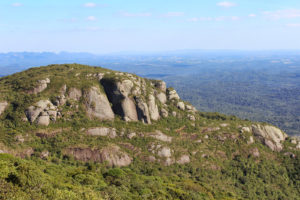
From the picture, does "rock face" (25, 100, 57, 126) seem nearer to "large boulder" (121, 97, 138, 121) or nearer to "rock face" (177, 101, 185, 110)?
"large boulder" (121, 97, 138, 121)

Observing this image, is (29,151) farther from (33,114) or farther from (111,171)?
(111,171)

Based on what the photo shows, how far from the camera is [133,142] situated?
223 feet

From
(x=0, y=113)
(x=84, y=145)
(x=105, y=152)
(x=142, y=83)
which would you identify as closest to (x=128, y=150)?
(x=105, y=152)

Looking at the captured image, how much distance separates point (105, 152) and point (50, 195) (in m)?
30.7

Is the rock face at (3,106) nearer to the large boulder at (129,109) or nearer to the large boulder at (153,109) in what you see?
the large boulder at (129,109)

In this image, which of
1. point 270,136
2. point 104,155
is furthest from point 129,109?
point 270,136

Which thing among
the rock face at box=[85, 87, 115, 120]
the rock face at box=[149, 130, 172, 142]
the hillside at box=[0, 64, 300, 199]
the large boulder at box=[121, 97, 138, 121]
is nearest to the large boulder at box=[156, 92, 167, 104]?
the hillside at box=[0, 64, 300, 199]

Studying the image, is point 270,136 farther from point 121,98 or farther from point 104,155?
point 104,155

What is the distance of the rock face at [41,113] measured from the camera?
6088cm

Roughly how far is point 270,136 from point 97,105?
63.7 meters

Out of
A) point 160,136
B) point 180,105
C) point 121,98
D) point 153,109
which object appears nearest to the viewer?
point 160,136

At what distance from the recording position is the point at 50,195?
30.0m

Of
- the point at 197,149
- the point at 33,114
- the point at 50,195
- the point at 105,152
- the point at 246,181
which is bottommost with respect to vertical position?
the point at 246,181

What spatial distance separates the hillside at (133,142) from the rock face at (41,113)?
239 millimetres
